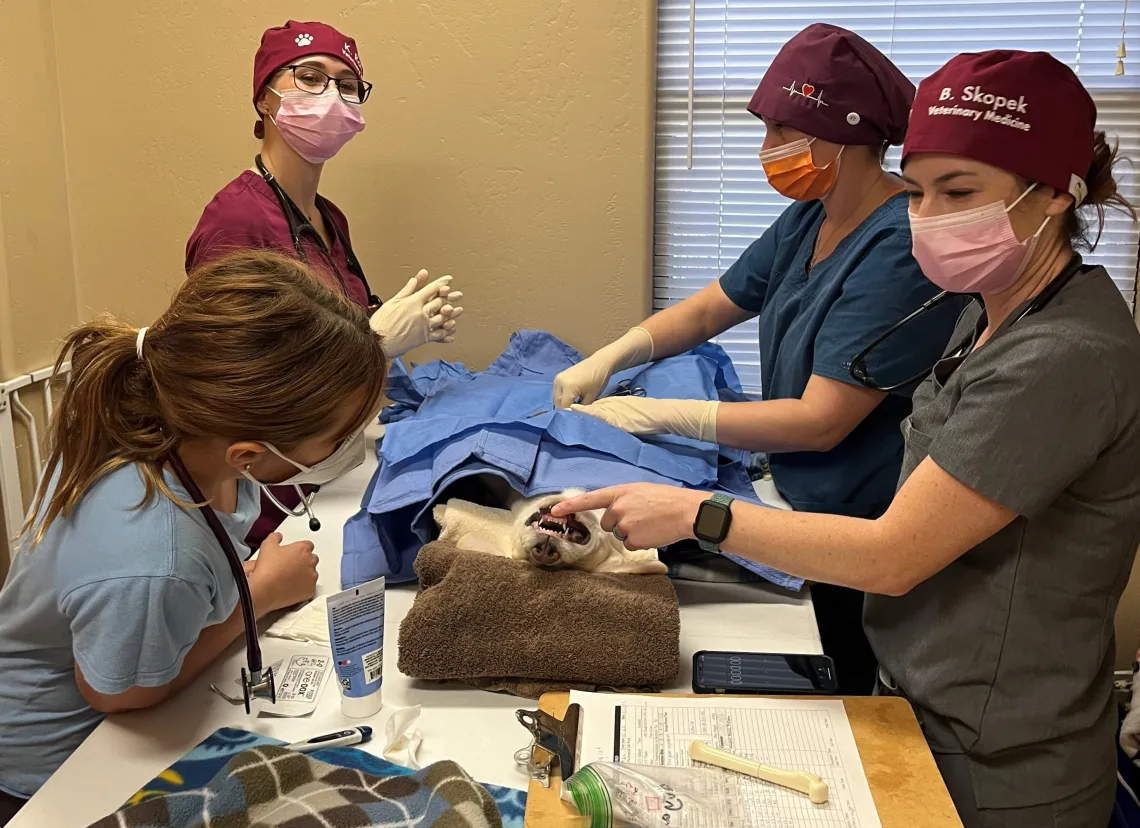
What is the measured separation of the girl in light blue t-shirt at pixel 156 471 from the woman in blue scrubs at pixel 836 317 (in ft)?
2.20

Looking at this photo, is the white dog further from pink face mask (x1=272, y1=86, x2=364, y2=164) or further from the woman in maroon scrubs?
pink face mask (x1=272, y1=86, x2=364, y2=164)

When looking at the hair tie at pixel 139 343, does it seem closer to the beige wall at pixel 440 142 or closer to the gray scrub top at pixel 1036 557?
the gray scrub top at pixel 1036 557

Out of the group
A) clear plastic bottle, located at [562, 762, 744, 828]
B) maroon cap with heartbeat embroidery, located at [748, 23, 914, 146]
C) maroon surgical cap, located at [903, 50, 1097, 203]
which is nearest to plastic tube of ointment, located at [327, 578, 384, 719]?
clear plastic bottle, located at [562, 762, 744, 828]

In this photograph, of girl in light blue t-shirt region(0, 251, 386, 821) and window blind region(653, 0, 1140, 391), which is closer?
girl in light blue t-shirt region(0, 251, 386, 821)

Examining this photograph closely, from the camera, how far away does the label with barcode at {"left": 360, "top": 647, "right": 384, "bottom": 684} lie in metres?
1.07

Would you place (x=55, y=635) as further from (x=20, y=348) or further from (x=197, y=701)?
A: (x=20, y=348)

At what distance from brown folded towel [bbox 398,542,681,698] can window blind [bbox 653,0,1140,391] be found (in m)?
1.45

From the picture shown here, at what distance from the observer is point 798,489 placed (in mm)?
1657

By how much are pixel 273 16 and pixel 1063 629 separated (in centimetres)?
215

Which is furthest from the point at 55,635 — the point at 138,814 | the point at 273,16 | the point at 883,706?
the point at 273,16

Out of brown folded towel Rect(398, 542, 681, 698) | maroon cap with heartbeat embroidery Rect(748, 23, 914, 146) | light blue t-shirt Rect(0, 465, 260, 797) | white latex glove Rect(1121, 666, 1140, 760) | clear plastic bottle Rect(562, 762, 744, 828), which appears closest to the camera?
clear plastic bottle Rect(562, 762, 744, 828)

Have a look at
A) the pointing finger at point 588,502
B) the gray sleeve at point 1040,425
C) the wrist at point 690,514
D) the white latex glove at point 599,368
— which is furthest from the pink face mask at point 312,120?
the gray sleeve at point 1040,425

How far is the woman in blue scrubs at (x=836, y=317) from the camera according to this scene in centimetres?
148

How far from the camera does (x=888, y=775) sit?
95 centimetres
